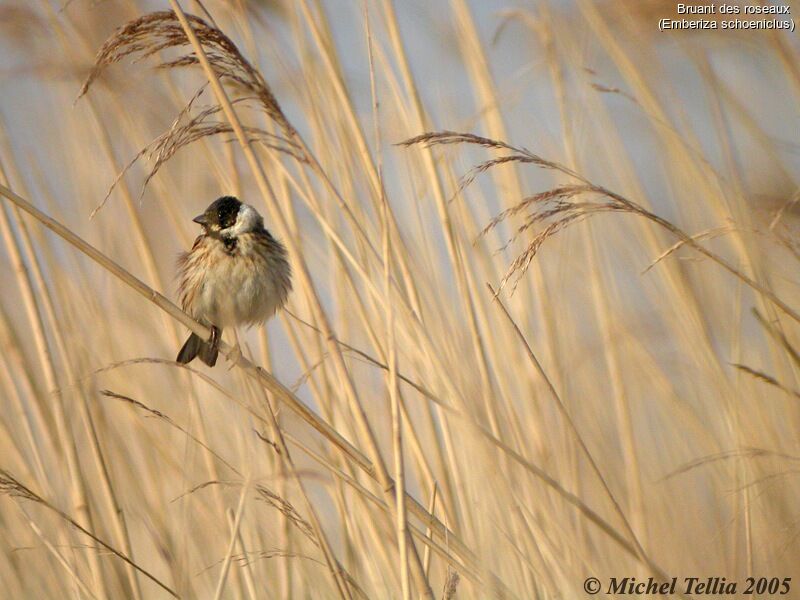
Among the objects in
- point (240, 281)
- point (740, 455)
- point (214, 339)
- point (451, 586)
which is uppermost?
point (240, 281)

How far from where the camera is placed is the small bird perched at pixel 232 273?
3.06 meters

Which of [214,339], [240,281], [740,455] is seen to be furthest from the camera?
[240,281]

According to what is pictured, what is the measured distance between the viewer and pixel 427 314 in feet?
8.68

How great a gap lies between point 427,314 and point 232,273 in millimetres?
816

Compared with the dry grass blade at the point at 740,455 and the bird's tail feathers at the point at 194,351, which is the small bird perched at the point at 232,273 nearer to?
the bird's tail feathers at the point at 194,351

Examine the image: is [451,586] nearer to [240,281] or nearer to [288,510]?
[288,510]

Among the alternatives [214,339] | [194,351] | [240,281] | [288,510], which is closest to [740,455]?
[288,510]

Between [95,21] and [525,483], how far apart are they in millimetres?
2393

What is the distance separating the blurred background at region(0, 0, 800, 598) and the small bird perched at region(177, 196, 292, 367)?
0.11 meters

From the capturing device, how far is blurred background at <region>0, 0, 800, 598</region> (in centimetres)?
248

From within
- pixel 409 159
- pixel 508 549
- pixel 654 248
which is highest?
pixel 409 159

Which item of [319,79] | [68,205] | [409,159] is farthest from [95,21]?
[409,159]

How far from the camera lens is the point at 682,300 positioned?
9.57 feet

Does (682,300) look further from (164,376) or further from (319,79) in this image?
(164,376)
